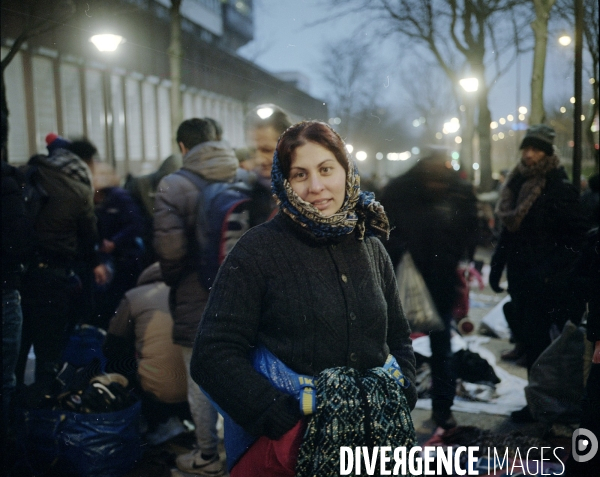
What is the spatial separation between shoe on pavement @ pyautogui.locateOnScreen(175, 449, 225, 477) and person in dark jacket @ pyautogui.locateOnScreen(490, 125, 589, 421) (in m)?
2.35

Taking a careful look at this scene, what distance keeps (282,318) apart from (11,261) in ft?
8.76

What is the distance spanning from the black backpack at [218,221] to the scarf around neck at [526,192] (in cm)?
241

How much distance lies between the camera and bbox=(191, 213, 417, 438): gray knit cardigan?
80.7 inches

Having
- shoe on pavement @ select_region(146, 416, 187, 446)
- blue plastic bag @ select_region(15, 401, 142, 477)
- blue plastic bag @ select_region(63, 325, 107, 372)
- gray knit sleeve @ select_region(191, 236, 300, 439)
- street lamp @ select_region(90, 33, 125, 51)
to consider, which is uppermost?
street lamp @ select_region(90, 33, 125, 51)

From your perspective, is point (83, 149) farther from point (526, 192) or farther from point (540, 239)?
point (540, 239)

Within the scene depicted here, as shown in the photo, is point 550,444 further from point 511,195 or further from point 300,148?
point 300,148

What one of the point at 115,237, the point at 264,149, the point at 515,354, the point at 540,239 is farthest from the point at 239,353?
the point at 515,354

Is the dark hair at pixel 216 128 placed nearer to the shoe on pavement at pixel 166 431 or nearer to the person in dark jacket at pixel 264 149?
the person in dark jacket at pixel 264 149

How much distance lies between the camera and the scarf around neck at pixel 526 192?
506cm

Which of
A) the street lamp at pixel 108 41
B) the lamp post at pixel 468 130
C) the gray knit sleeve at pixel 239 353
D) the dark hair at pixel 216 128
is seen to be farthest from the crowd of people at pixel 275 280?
the lamp post at pixel 468 130

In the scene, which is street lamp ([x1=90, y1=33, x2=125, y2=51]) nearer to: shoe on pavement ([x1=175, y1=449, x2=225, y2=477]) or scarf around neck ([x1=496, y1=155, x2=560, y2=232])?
scarf around neck ([x1=496, y1=155, x2=560, y2=232])

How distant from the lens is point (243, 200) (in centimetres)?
374

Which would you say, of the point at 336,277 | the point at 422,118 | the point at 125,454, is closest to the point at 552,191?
the point at 336,277

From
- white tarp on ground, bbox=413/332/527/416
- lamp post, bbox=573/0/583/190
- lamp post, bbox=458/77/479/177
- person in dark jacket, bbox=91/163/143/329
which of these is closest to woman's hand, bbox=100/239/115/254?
person in dark jacket, bbox=91/163/143/329
